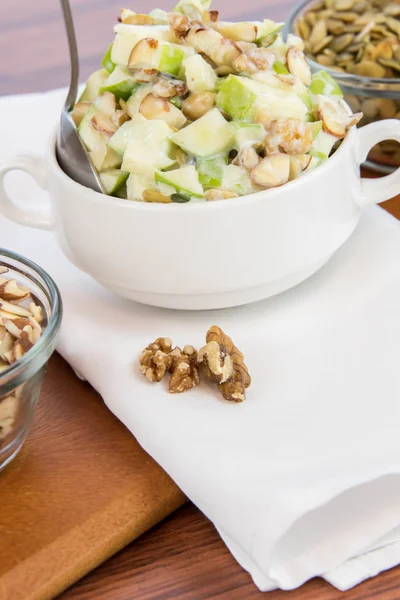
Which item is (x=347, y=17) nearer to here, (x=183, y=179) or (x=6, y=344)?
(x=183, y=179)

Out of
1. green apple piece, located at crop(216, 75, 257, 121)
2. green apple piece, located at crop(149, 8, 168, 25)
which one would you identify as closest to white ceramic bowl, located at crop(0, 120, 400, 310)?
green apple piece, located at crop(216, 75, 257, 121)

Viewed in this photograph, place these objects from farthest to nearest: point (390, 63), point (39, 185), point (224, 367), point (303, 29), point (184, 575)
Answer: point (303, 29) < point (390, 63) < point (39, 185) < point (224, 367) < point (184, 575)

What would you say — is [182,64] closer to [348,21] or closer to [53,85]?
[348,21]

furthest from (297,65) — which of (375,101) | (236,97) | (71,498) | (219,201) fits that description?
Result: (71,498)

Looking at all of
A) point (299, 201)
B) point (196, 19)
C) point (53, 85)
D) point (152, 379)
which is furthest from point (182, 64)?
point (53, 85)

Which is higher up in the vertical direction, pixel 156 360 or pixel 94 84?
pixel 94 84

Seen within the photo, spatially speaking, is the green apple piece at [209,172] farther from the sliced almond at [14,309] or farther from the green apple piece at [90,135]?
the sliced almond at [14,309]
